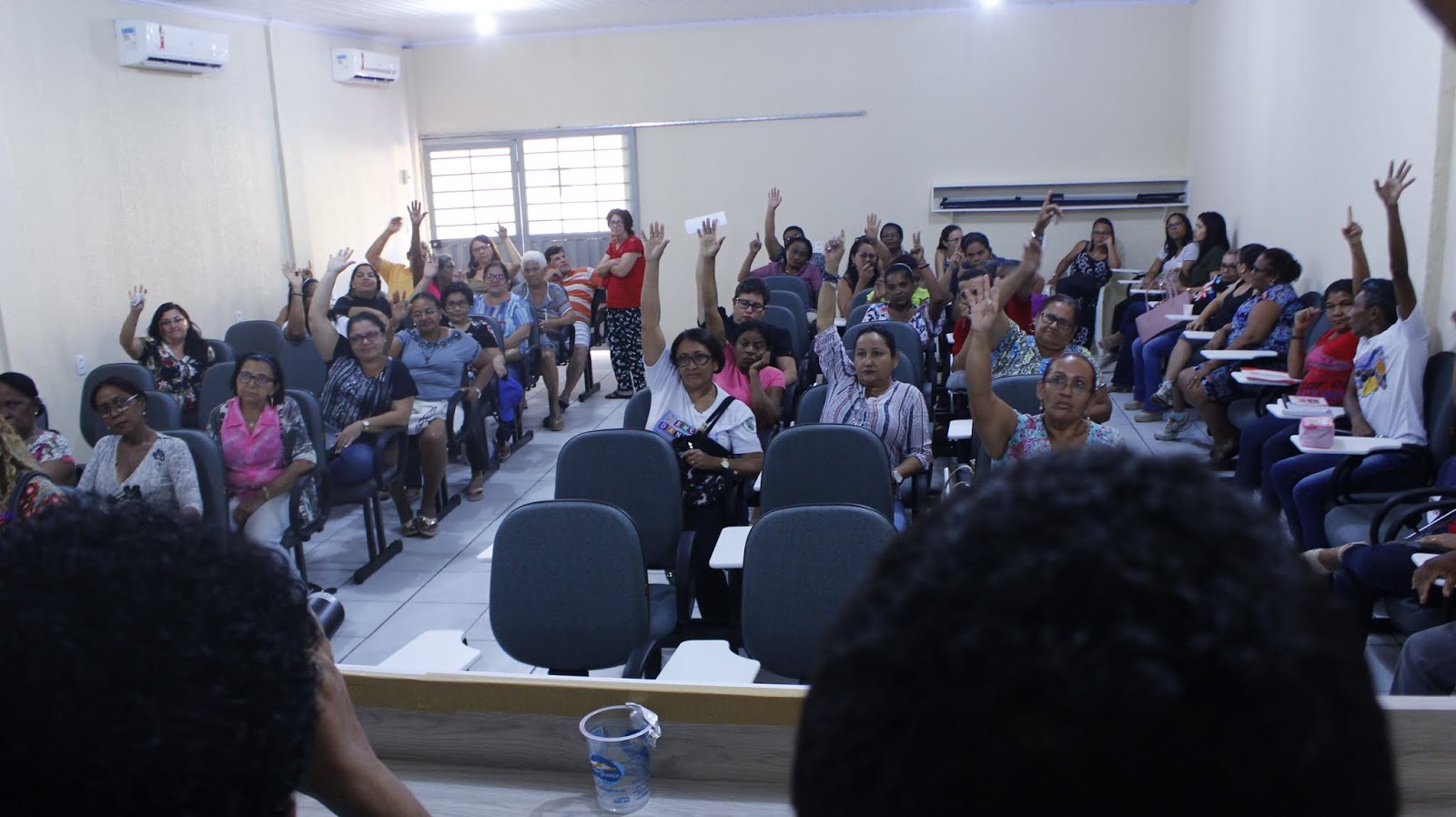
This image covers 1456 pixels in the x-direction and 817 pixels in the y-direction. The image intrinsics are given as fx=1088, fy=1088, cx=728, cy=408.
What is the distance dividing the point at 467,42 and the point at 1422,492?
914cm

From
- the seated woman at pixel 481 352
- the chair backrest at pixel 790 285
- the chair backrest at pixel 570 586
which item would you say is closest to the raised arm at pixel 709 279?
the seated woman at pixel 481 352

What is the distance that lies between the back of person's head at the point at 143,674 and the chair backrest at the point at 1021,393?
3.82 metres

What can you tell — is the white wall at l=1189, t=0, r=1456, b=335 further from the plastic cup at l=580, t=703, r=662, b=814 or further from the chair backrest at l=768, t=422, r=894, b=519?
the plastic cup at l=580, t=703, r=662, b=814

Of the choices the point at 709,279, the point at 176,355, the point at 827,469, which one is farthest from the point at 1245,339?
the point at 176,355

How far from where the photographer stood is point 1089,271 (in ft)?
28.9

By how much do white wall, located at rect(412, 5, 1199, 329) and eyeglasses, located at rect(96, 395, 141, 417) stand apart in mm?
6927

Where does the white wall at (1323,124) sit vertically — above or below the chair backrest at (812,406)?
above

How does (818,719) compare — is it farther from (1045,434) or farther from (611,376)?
(611,376)

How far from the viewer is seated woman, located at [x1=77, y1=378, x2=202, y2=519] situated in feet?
12.3

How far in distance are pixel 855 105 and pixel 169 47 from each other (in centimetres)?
551

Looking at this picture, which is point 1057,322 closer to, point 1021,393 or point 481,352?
point 1021,393

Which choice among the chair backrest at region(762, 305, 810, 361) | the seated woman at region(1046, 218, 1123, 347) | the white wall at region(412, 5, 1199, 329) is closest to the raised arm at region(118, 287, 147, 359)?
the chair backrest at region(762, 305, 810, 361)

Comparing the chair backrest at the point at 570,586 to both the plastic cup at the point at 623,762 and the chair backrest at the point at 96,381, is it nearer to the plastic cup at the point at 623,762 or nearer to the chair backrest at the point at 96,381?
the plastic cup at the point at 623,762

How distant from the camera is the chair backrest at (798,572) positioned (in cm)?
272
